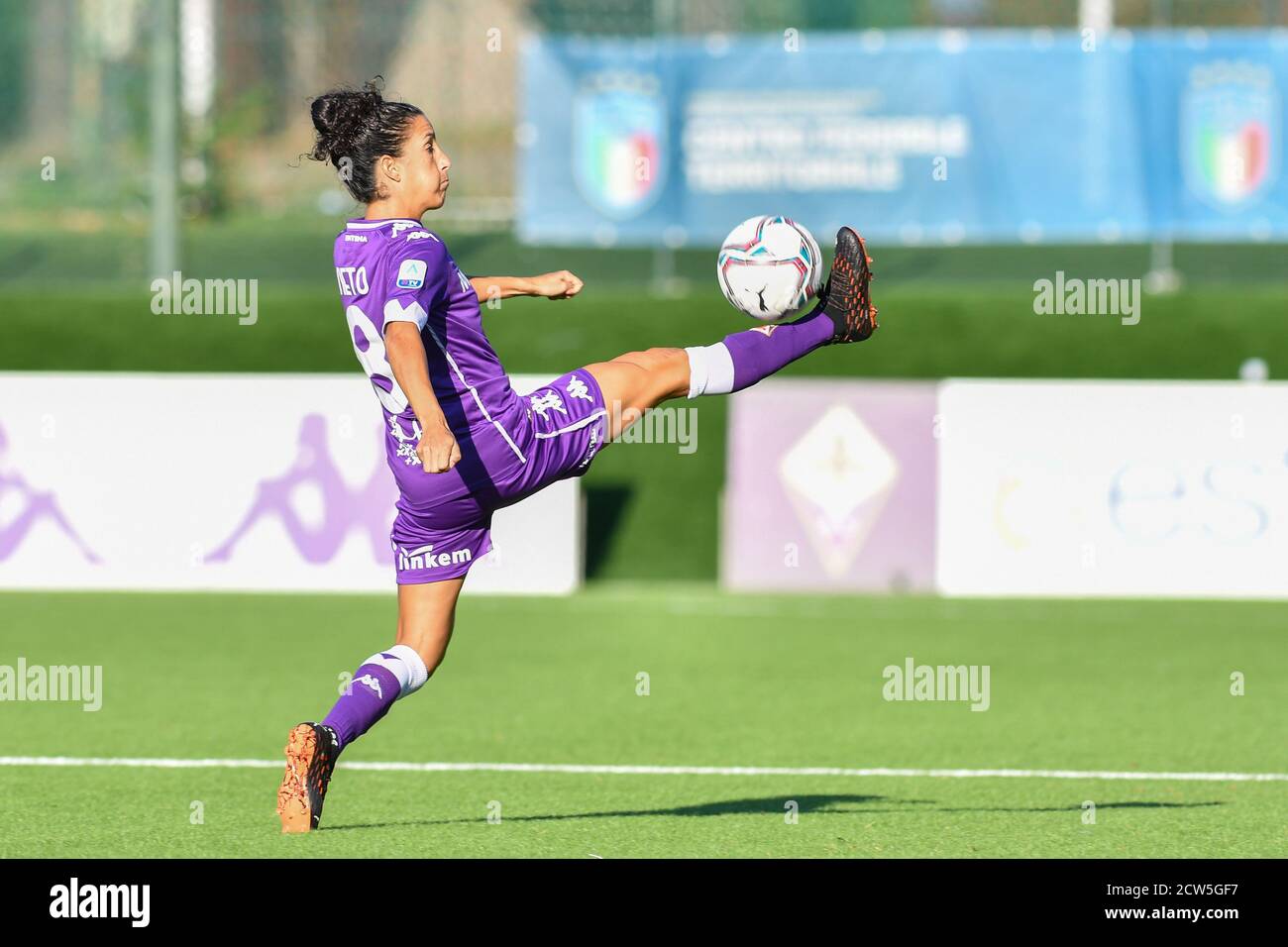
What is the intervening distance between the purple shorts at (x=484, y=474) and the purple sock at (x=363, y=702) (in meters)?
0.30

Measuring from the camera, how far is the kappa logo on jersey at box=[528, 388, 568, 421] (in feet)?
19.9

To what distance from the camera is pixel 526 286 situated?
6375 millimetres

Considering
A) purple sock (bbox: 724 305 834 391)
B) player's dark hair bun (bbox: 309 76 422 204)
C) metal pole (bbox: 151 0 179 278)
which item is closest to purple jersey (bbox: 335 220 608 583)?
player's dark hair bun (bbox: 309 76 422 204)

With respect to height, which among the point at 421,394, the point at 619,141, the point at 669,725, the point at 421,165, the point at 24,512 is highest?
the point at 619,141

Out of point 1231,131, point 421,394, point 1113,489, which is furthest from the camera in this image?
point 1231,131

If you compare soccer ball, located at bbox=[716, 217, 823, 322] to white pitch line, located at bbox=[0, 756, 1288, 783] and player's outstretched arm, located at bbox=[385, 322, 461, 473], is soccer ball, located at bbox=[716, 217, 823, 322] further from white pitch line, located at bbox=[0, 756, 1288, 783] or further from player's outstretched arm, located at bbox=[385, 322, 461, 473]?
white pitch line, located at bbox=[0, 756, 1288, 783]

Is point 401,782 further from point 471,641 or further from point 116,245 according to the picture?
point 116,245

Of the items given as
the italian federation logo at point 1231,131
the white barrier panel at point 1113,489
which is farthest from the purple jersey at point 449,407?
the italian federation logo at point 1231,131

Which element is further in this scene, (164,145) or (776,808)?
(164,145)

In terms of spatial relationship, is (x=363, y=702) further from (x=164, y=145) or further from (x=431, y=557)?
(x=164, y=145)

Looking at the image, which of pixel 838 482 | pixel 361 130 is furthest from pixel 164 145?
pixel 361 130

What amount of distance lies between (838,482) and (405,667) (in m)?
7.47

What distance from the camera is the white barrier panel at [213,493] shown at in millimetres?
13172
